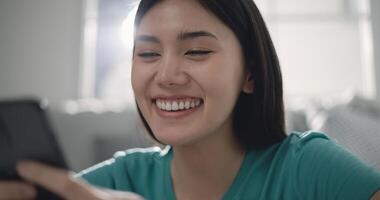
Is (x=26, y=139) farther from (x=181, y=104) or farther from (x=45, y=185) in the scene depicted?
(x=181, y=104)

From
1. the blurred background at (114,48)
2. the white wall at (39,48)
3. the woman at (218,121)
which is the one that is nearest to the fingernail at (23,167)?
the woman at (218,121)

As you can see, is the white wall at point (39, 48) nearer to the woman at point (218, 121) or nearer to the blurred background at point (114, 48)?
the blurred background at point (114, 48)

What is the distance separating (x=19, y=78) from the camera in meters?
2.93

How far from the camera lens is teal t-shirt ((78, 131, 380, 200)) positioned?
2.31ft

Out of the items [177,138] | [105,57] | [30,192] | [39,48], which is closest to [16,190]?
[30,192]

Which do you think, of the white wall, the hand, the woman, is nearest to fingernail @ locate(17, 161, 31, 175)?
the hand

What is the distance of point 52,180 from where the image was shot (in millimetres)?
458

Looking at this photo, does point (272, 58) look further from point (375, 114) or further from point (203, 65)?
point (375, 114)

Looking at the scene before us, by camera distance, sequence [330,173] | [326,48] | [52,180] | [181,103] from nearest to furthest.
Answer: [52,180], [330,173], [181,103], [326,48]

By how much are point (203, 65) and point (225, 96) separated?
82 mm

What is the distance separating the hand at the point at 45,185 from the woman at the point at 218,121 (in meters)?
0.35

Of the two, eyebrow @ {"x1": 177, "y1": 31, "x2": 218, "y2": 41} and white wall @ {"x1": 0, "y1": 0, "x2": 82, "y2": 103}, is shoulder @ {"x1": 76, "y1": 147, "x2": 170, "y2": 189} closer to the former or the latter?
eyebrow @ {"x1": 177, "y1": 31, "x2": 218, "y2": 41}

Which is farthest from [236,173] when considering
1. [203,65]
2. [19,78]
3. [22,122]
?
[19,78]

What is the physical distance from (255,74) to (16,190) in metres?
0.62
